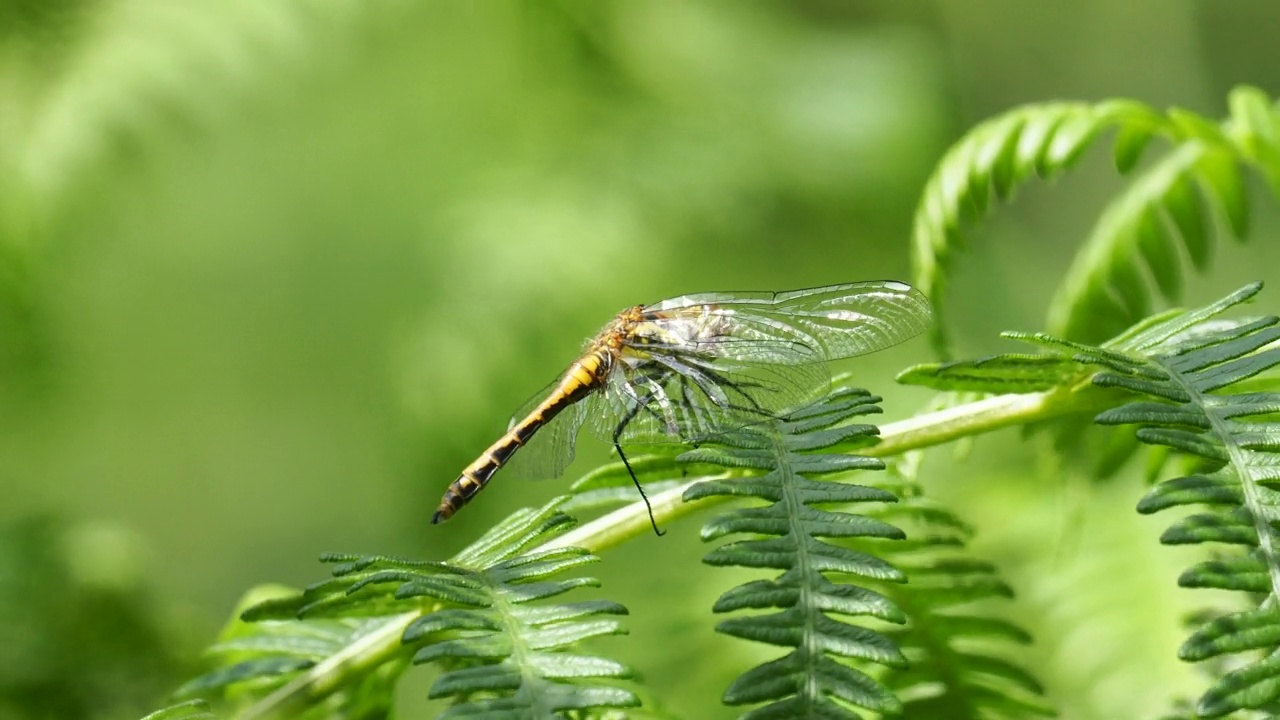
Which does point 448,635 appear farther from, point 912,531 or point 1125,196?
point 1125,196

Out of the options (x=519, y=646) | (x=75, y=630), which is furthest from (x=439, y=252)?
(x=519, y=646)

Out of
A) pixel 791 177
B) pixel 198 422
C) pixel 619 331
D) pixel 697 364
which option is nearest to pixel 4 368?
pixel 619 331

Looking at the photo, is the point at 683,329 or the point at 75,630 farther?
the point at 683,329

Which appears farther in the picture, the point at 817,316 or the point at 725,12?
the point at 725,12

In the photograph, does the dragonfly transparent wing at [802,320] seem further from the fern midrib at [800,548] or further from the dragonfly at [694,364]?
the fern midrib at [800,548]

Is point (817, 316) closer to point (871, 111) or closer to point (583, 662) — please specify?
point (583, 662)

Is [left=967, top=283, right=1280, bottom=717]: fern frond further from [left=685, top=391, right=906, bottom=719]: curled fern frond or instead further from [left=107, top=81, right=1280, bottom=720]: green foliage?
[left=685, top=391, right=906, bottom=719]: curled fern frond

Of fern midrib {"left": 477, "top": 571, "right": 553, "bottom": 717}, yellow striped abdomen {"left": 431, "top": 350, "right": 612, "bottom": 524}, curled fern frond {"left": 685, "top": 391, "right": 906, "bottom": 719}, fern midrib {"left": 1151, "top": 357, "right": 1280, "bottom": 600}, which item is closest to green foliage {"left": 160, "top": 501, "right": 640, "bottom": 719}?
fern midrib {"left": 477, "top": 571, "right": 553, "bottom": 717}
